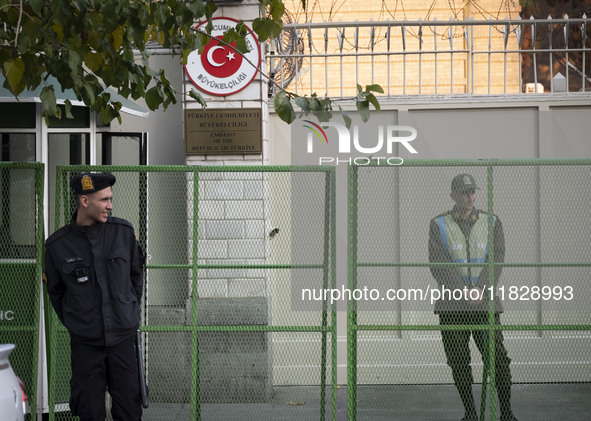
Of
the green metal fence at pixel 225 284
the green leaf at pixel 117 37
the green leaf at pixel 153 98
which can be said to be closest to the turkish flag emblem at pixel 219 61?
the green metal fence at pixel 225 284

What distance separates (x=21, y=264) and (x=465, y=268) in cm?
331

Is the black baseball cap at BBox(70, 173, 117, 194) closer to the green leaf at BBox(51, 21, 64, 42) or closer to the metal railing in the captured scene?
the green leaf at BBox(51, 21, 64, 42)

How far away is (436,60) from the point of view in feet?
33.2

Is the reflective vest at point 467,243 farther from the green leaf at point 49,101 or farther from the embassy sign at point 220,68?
the green leaf at point 49,101

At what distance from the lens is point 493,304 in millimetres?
7258

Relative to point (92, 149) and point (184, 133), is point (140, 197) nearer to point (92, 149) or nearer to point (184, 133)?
point (92, 149)

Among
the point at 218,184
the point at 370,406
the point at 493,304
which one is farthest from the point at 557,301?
the point at 218,184

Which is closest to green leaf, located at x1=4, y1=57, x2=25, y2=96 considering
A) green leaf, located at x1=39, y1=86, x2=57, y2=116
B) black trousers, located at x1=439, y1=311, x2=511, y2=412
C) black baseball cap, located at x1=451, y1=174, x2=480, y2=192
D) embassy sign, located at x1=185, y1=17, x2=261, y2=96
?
green leaf, located at x1=39, y1=86, x2=57, y2=116

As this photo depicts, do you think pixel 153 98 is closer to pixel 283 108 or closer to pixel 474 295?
pixel 283 108

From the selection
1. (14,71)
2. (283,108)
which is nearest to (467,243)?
(283,108)

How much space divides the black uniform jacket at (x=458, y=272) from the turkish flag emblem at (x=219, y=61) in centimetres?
282

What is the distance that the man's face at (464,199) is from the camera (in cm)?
727

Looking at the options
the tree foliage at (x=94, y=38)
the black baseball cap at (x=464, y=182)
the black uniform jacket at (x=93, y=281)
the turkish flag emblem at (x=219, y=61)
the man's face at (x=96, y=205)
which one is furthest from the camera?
the turkish flag emblem at (x=219, y=61)

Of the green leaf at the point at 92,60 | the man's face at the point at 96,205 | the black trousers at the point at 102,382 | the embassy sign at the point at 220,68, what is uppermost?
the embassy sign at the point at 220,68
